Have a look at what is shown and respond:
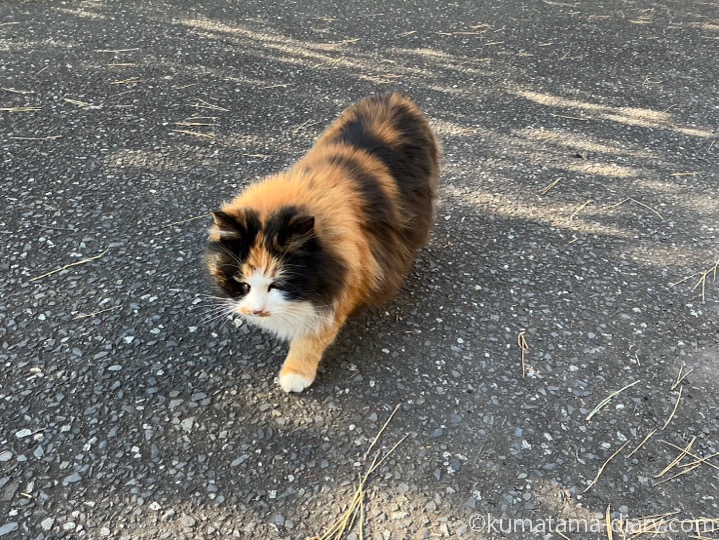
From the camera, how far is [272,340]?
2824 millimetres

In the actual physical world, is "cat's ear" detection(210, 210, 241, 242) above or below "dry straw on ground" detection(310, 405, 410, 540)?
above

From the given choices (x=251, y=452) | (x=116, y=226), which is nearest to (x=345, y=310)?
(x=251, y=452)

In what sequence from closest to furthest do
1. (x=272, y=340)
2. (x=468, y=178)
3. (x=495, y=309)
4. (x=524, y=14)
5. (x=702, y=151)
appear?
(x=272, y=340), (x=495, y=309), (x=468, y=178), (x=702, y=151), (x=524, y=14)

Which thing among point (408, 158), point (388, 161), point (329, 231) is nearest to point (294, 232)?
point (329, 231)

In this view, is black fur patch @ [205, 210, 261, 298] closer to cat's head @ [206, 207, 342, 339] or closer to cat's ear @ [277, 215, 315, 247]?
cat's head @ [206, 207, 342, 339]

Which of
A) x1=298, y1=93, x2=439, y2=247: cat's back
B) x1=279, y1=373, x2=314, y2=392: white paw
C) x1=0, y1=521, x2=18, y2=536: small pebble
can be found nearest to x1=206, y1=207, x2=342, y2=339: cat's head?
x1=279, y1=373, x2=314, y2=392: white paw

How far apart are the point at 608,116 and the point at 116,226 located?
437cm

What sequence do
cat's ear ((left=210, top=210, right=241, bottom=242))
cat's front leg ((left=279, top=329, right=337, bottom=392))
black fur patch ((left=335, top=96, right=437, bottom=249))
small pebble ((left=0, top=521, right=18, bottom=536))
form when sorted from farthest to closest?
1. black fur patch ((left=335, top=96, right=437, bottom=249))
2. cat's front leg ((left=279, top=329, right=337, bottom=392))
3. cat's ear ((left=210, top=210, right=241, bottom=242))
4. small pebble ((left=0, top=521, right=18, bottom=536))

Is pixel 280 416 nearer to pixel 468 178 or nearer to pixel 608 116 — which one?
pixel 468 178

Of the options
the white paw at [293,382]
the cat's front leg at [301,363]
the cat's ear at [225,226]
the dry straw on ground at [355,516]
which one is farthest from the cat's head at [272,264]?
the dry straw on ground at [355,516]

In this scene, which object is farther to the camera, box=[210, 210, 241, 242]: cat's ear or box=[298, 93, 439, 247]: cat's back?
box=[298, 93, 439, 247]: cat's back

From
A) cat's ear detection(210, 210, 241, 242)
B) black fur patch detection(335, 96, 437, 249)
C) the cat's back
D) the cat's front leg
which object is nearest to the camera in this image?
cat's ear detection(210, 210, 241, 242)

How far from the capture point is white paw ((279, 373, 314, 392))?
8.36ft

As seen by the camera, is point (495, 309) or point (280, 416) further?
point (495, 309)
